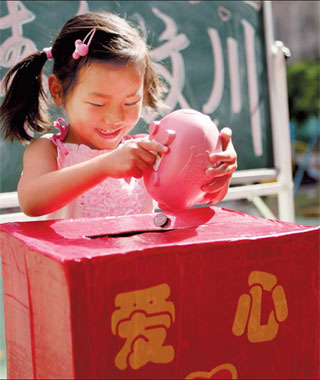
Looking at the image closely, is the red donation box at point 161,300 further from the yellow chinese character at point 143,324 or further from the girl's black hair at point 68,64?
the girl's black hair at point 68,64

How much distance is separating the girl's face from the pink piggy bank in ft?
0.65

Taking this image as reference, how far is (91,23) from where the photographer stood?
A: 1123 mm

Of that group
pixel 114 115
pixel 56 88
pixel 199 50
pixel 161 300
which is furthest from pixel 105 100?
pixel 199 50

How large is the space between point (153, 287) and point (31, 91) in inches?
26.3

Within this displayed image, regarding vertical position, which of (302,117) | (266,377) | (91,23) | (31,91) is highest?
(91,23)

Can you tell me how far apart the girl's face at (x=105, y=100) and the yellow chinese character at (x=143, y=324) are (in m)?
0.46

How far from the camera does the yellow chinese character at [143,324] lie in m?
0.70

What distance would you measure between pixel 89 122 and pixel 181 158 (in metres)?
0.31

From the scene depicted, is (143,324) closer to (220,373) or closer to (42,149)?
(220,373)

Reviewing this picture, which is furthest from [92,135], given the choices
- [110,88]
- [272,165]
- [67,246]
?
[272,165]

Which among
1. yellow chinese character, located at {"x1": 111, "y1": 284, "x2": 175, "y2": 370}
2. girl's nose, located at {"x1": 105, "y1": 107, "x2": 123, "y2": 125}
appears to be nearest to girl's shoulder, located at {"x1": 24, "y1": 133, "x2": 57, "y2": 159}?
girl's nose, located at {"x1": 105, "y1": 107, "x2": 123, "y2": 125}

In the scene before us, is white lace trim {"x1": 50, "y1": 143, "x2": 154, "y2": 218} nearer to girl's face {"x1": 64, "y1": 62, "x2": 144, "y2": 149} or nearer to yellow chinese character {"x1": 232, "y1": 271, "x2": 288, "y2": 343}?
girl's face {"x1": 64, "y1": 62, "x2": 144, "y2": 149}

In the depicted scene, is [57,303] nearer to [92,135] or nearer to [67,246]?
[67,246]

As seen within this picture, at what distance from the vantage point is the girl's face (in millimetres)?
1063
